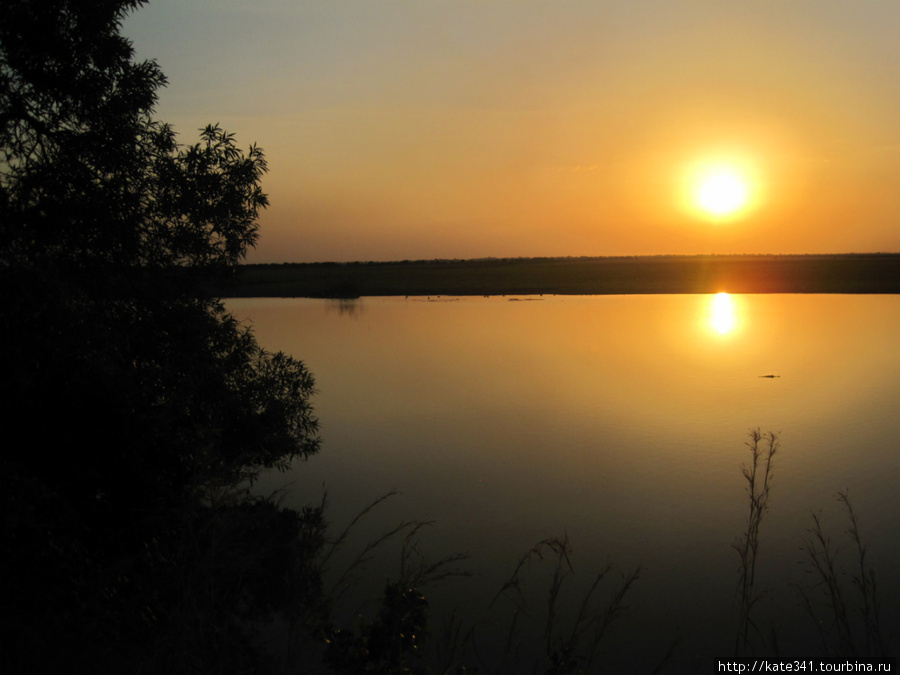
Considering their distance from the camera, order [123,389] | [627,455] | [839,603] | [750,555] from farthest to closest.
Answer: [627,455]
[750,555]
[123,389]
[839,603]

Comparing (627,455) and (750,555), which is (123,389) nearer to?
(750,555)

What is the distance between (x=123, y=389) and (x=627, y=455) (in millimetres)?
6972

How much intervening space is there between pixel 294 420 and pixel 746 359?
13193mm

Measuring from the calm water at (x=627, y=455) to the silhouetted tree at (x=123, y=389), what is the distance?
172 centimetres

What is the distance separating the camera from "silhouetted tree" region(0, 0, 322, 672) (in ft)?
12.9

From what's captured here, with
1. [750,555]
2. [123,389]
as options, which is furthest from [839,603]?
[123,389]

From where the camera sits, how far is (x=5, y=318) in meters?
4.14

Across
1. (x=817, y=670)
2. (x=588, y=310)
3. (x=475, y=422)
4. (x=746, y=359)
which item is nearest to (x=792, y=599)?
(x=817, y=670)

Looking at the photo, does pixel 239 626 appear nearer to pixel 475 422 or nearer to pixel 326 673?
pixel 326 673

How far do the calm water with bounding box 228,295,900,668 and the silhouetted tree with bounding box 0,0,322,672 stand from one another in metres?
1.72

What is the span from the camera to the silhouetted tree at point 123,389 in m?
3.93

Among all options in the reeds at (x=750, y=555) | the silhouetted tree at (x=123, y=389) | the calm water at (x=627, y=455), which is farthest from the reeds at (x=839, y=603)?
the silhouetted tree at (x=123, y=389)

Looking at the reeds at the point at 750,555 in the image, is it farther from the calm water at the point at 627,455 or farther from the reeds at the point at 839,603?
the reeds at the point at 839,603

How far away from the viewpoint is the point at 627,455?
9.64 m
